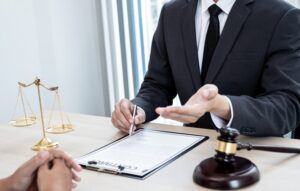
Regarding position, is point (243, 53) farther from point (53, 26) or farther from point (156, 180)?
point (53, 26)

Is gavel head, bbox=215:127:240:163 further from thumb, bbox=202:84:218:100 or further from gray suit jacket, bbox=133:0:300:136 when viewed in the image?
gray suit jacket, bbox=133:0:300:136

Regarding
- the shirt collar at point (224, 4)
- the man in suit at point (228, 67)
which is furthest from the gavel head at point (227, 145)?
the shirt collar at point (224, 4)

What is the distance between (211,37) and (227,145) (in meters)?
0.73

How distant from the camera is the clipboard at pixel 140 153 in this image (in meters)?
1.11

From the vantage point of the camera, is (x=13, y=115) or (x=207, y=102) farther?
(x=13, y=115)

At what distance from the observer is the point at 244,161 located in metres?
1.04

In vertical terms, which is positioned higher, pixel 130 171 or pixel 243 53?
pixel 243 53

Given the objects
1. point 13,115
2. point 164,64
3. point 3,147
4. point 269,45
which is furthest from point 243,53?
point 13,115

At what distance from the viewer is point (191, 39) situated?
1.69 meters

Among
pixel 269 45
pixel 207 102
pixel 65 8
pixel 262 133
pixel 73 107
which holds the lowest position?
pixel 73 107

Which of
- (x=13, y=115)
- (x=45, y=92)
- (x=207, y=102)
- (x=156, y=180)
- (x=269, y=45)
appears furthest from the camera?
(x=45, y=92)

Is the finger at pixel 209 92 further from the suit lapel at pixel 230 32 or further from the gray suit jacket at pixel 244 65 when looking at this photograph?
the suit lapel at pixel 230 32

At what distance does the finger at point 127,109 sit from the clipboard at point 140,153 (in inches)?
2.7

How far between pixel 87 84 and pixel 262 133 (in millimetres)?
1848
